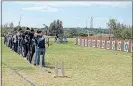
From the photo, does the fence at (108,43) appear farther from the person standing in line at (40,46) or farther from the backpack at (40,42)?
the backpack at (40,42)

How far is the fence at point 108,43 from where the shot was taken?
3946 cm

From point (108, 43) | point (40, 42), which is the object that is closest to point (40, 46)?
point (40, 42)

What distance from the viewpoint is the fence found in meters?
39.5

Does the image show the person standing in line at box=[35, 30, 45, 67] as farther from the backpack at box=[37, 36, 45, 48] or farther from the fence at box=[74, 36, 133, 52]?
the fence at box=[74, 36, 133, 52]

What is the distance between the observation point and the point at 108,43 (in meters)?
46.0

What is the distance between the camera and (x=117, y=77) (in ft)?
51.6

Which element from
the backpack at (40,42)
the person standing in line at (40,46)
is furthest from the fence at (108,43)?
the backpack at (40,42)

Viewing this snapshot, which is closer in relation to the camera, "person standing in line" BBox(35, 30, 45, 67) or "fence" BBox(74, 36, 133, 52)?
"person standing in line" BBox(35, 30, 45, 67)

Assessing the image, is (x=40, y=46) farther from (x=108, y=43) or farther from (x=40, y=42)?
(x=108, y=43)

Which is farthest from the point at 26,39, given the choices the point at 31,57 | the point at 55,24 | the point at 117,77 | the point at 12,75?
the point at 55,24

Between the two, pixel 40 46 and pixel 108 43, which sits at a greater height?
pixel 40 46

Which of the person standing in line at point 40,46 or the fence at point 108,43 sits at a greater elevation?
the person standing in line at point 40,46

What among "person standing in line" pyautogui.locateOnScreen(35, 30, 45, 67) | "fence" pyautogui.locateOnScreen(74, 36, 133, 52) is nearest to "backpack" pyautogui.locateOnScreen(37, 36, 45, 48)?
"person standing in line" pyautogui.locateOnScreen(35, 30, 45, 67)

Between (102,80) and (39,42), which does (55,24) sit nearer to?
(39,42)
